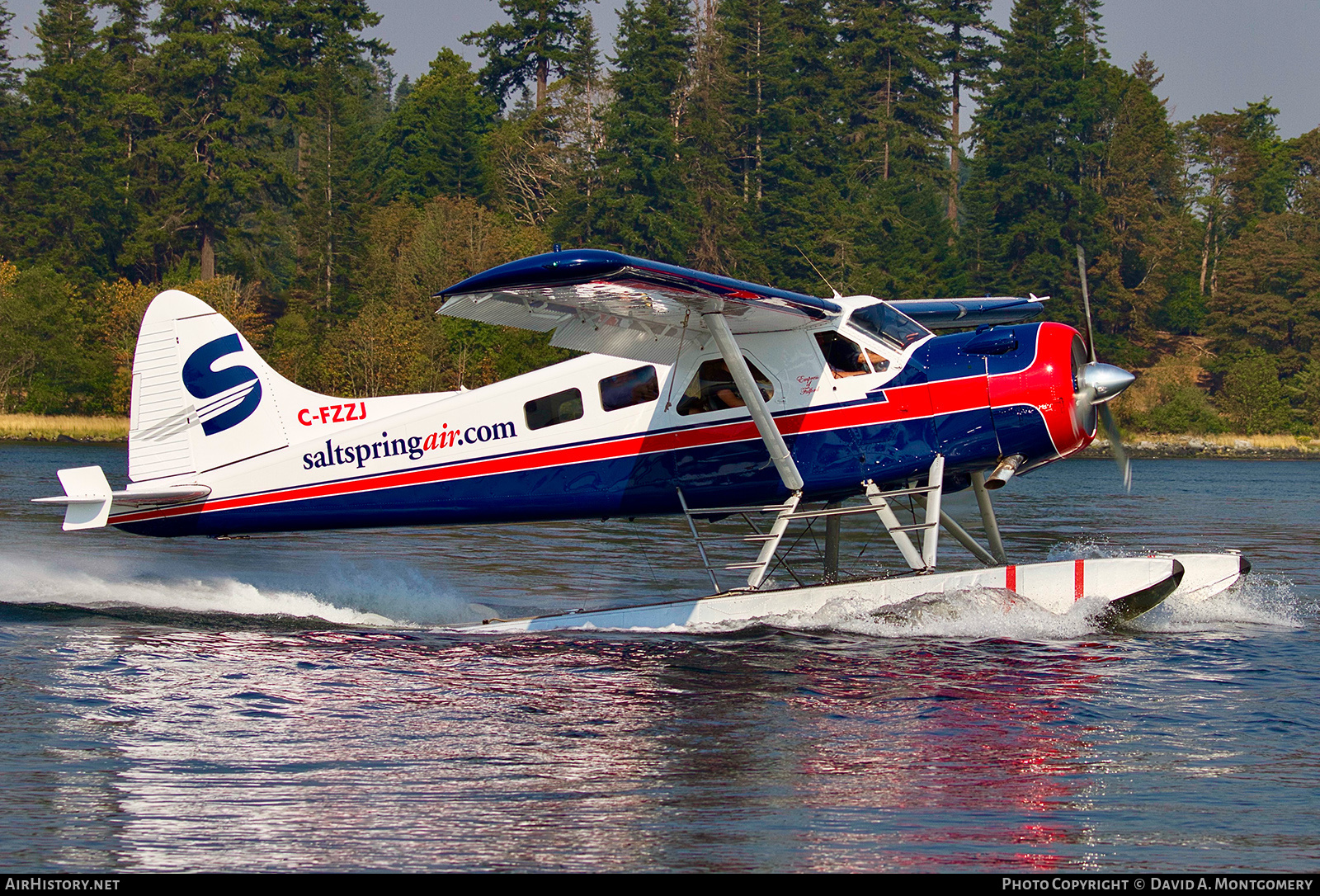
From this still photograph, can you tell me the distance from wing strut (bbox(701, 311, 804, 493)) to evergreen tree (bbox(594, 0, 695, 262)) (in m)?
56.3

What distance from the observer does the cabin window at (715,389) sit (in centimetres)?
1131

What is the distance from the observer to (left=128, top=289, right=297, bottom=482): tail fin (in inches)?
476

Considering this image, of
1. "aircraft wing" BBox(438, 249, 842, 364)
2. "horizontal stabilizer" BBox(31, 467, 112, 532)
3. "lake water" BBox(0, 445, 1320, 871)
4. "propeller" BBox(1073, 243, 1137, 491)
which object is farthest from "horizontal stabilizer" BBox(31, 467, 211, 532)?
"propeller" BBox(1073, 243, 1137, 491)

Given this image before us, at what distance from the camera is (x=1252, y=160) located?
86875mm

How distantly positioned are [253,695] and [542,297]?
3.43 m

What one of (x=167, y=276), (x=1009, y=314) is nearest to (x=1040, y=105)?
(x=167, y=276)

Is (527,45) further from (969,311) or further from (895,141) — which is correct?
(969,311)

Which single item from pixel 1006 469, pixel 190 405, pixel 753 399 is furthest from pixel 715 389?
pixel 190 405

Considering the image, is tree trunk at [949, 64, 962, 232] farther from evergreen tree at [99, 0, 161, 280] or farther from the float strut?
the float strut

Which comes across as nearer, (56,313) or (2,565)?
(2,565)

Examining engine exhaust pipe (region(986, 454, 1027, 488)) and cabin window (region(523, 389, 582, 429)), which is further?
cabin window (region(523, 389, 582, 429))

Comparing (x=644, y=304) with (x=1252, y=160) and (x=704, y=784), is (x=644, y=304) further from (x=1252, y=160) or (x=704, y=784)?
(x=1252, y=160)

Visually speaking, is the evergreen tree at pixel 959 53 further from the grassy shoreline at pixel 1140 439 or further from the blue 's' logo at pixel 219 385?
the blue 's' logo at pixel 219 385
